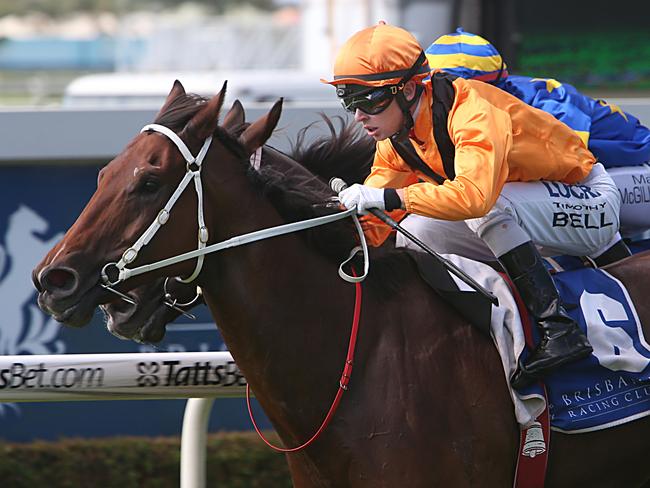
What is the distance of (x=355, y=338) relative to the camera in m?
3.01

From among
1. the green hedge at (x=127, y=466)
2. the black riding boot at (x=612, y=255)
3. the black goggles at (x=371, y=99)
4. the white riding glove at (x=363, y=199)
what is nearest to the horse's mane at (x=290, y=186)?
the white riding glove at (x=363, y=199)

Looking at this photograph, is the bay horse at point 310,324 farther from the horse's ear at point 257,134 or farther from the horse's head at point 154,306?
the horse's head at point 154,306

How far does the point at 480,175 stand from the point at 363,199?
12.3 inches

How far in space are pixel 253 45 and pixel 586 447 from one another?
49.3ft

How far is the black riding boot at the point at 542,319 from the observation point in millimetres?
3016

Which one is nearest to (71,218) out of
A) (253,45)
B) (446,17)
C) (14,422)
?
(14,422)

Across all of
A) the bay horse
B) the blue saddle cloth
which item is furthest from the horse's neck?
the blue saddle cloth

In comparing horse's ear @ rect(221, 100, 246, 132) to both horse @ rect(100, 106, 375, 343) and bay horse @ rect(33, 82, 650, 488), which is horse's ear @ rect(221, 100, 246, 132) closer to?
horse @ rect(100, 106, 375, 343)

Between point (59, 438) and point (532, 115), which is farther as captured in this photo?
point (59, 438)

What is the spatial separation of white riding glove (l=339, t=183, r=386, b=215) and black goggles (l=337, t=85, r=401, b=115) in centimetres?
25

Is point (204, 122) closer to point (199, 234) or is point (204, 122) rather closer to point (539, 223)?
point (199, 234)

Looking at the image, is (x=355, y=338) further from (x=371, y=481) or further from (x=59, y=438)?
(x=59, y=438)

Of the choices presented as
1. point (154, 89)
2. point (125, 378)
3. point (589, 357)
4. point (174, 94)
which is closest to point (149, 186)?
point (174, 94)

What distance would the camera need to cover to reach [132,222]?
2789mm
